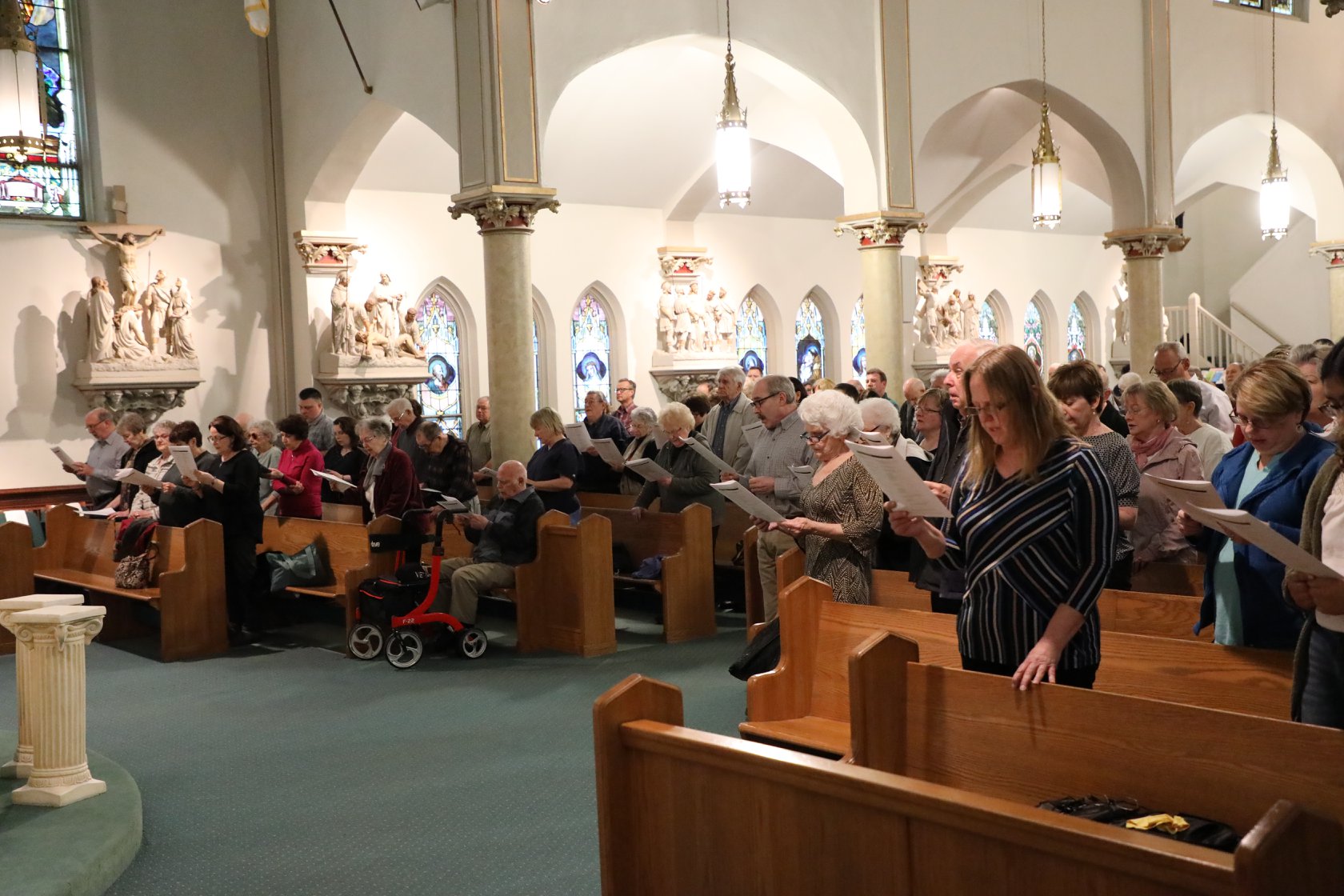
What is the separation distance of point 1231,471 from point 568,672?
4.28 meters

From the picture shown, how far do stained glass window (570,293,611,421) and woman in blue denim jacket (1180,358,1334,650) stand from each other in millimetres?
13604

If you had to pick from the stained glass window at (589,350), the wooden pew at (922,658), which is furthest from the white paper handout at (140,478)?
the stained glass window at (589,350)

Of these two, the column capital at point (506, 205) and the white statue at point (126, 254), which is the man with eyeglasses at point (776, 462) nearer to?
the column capital at point (506, 205)

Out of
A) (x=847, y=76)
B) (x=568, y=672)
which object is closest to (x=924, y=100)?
(x=847, y=76)

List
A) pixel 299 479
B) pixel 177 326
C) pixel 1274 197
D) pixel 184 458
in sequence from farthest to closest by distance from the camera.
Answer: pixel 1274 197, pixel 177 326, pixel 299 479, pixel 184 458

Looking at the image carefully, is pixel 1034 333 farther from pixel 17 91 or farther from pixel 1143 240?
pixel 17 91

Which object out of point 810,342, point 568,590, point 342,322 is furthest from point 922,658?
point 810,342

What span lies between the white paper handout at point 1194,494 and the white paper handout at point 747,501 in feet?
6.79

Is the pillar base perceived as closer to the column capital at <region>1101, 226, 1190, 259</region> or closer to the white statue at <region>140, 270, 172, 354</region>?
the white statue at <region>140, 270, 172, 354</region>

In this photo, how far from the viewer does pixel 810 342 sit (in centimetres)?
1958

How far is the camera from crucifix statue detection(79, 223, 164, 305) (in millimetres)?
11852

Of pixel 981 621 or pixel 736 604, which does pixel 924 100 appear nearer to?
pixel 736 604

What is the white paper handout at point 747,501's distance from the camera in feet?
16.0

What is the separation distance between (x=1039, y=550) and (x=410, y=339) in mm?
11024
